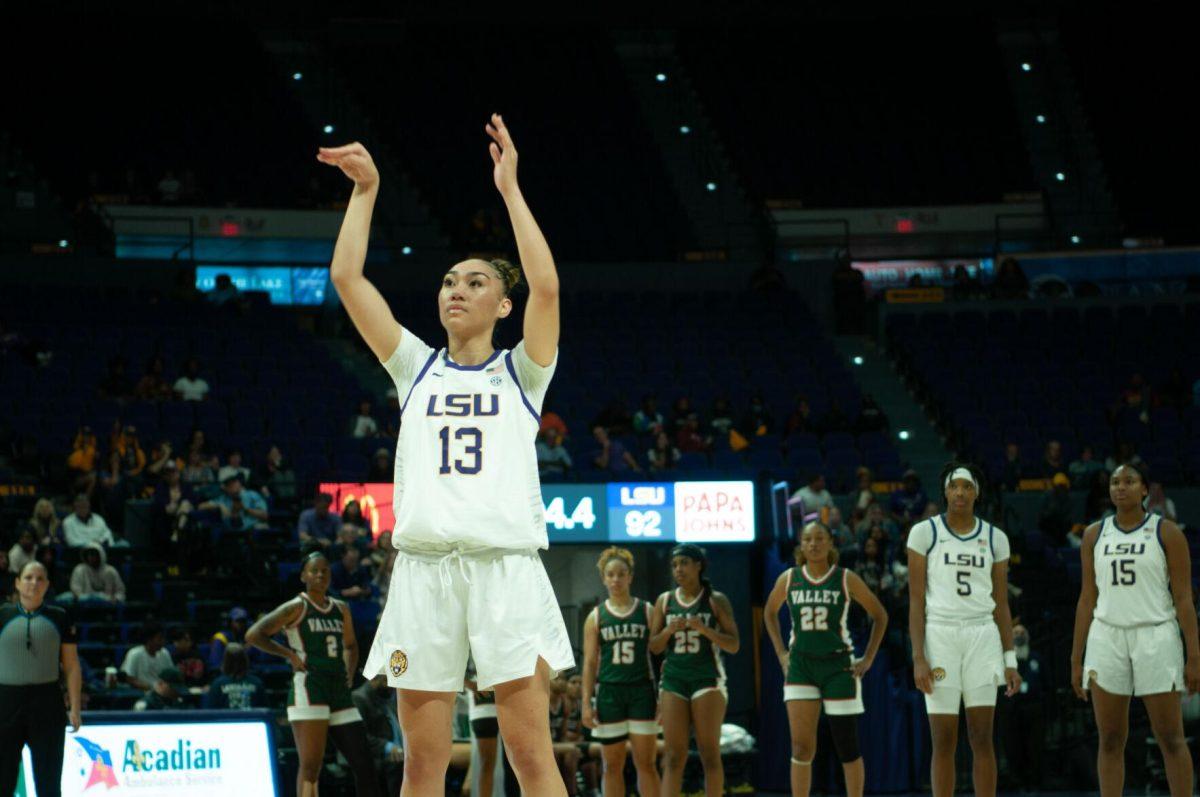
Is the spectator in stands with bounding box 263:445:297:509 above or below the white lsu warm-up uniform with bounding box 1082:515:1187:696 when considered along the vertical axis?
above

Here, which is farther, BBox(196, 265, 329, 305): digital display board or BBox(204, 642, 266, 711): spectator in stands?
BBox(196, 265, 329, 305): digital display board

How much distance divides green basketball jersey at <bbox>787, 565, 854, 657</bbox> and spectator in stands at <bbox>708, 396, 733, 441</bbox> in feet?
32.2

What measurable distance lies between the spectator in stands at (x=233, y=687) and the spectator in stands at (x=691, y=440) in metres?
8.06

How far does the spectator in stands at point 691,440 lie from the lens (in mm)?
19328

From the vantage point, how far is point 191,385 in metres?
18.9

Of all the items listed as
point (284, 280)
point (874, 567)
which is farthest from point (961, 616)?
point (284, 280)

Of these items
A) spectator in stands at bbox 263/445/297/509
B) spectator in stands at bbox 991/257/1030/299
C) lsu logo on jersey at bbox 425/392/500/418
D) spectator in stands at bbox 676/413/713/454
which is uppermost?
spectator in stands at bbox 991/257/1030/299

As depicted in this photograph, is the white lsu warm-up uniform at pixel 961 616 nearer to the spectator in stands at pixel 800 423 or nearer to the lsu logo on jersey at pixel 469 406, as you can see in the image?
the lsu logo on jersey at pixel 469 406

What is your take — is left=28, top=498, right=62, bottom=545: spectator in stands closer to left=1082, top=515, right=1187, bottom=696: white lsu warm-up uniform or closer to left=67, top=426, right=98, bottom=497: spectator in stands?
left=67, top=426, right=98, bottom=497: spectator in stands

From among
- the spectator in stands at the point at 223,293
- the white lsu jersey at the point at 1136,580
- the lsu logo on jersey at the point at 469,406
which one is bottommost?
the white lsu jersey at the point at 1136,580

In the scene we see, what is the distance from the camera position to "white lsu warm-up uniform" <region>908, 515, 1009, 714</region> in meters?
8.44

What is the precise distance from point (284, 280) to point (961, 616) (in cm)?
1917

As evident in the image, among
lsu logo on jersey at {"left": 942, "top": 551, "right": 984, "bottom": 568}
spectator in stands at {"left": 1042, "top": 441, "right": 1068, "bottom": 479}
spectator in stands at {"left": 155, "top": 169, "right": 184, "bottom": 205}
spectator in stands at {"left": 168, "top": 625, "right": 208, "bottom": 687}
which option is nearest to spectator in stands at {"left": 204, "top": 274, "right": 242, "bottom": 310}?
spectator in stands at {"left": 155, "top": 169, "right": 184, "bottom": 205}

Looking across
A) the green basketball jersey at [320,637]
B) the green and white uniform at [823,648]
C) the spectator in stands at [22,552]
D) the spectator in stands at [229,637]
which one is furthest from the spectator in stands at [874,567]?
the spectator in stands at [22,552]
